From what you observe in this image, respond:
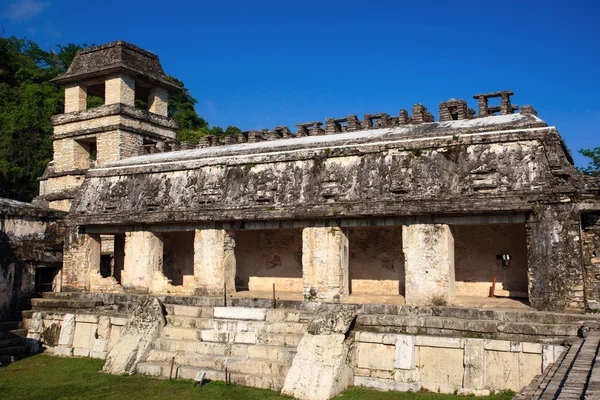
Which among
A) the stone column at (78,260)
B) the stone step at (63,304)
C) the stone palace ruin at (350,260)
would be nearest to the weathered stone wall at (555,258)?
the stone palace ruin at (350,260)

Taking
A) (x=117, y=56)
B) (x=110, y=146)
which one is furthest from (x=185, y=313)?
(x=117, y=56)

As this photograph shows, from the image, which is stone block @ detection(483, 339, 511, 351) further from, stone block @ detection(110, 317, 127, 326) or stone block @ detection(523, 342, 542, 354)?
stone block @ detection(110, 317, 127, 326)

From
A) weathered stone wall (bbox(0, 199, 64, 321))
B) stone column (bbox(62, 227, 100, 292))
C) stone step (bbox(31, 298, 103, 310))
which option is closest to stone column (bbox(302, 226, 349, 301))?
stone step (bbox(31, 298, 103, 310))

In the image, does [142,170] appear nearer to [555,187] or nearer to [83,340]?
[83,340]

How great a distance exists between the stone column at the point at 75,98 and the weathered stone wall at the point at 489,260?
1711 centimetres

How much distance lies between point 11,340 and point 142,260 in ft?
13.1

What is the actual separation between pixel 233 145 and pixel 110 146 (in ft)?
21.9

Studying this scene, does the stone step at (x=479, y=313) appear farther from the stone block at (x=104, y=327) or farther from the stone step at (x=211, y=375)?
the stone block at (x=104, y=327)

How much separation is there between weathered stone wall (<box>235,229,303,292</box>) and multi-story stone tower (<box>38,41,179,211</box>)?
6.34 m

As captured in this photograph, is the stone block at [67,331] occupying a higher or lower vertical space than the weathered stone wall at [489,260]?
lower

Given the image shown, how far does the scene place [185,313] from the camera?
14453 millimetres

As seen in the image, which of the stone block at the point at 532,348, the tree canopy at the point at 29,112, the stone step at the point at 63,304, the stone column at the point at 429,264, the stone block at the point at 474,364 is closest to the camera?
the stone block at the point at 532,348

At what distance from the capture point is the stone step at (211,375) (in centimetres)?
1138

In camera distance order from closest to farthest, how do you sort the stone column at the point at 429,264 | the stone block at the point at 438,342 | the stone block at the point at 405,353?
the stone block at the point at 438,342 < the stone block at the point at 405,353 < the stone column at the point at 429,264
